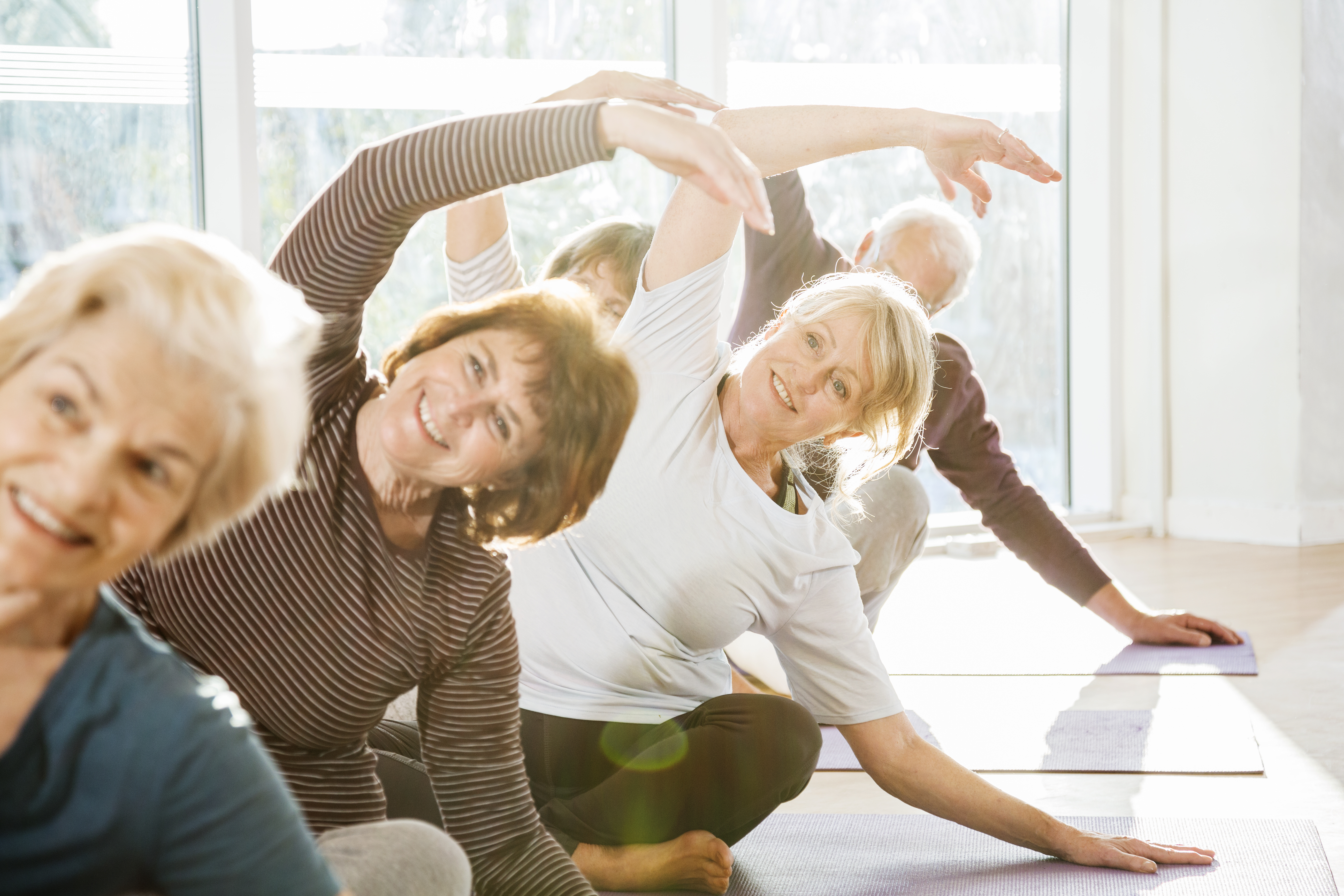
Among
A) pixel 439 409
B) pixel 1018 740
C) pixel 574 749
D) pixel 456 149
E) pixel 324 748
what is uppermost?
pixel 456 149

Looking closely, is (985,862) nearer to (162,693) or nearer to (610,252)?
(610,252)

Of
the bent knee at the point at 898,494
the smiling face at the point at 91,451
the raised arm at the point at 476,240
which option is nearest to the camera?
the smiling face at the point at 91,451

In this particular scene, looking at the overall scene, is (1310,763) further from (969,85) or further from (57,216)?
(969,85)

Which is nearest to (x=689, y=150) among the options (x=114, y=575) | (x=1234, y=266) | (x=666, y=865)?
(x=114, y=575)

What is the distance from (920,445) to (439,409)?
241 centimetres

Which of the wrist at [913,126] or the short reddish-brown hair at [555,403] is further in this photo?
the wrist at [913,126]

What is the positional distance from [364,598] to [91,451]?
1.82 ft

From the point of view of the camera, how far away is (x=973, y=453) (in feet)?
9.62

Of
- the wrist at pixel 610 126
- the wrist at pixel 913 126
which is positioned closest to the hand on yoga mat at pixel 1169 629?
the wrist at pixel 913 126

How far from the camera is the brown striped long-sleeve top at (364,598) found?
1.26m

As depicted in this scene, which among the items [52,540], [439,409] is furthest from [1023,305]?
[52,540]

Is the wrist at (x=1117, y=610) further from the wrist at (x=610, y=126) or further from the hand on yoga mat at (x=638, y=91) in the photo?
the wrist at (x=610, y=126)

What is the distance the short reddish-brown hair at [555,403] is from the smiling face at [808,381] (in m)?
0.56

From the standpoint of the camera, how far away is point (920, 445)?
350 cm
